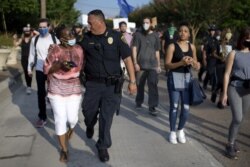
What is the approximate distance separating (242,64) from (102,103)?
75.1 inches

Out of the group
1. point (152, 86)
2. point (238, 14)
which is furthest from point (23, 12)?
point (152, 86)

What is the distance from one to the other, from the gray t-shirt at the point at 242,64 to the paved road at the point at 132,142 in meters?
1.11

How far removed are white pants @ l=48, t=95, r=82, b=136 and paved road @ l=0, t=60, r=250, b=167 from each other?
473mm

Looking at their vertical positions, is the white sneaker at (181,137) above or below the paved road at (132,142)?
above

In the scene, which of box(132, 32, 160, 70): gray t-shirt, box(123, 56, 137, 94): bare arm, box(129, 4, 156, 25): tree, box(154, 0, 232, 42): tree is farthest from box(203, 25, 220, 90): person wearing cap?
box(129, 4, 156, 25): tree

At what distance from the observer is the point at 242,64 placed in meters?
5.72

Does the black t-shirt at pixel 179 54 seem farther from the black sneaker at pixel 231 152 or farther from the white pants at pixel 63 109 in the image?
the white pants at pixel 63 109

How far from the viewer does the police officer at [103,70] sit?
5.43 metres

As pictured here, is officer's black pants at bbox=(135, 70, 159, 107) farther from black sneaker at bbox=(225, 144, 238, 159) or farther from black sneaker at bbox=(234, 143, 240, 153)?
black sneaker at bbox=(225, 144, 238, 159)

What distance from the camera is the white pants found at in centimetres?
552

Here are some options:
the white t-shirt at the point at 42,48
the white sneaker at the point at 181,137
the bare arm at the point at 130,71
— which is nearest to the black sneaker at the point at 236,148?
the white sneaker at the point at 181,137

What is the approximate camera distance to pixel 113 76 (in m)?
5.55

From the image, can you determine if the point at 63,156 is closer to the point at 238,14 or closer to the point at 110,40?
the point at 110,40

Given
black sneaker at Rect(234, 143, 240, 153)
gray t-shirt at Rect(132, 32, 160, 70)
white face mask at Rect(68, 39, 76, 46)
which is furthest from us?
gray t-shirt at Rect(132, 32, 160, 70)
